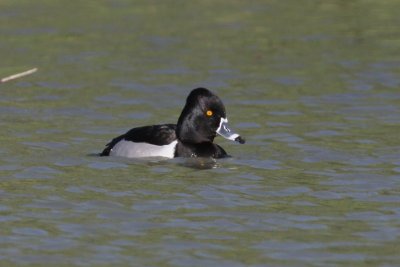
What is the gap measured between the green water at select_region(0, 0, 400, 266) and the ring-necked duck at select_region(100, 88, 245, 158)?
299 millimetres

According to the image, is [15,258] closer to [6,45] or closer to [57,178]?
[57,178]

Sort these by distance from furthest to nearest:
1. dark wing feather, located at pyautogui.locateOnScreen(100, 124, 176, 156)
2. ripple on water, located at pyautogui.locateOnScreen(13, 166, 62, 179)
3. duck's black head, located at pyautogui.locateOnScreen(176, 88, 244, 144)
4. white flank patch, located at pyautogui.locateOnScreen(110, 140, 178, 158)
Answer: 1. duck's black head, located at pyautogui.locateOnScreen(176, 88, 244, 144)
2. dark wing feather, located at pyautogui.locateOnScreen(100, 124, 176, 156)
3. white flank patch, located at pyautogui.locateOnScreen(110, 140, 178, 158)
4. ripple on water, located at pyautogui.locateOnScreen(13, 166, 62, 179)

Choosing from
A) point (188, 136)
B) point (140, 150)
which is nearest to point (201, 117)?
point (188, 136)

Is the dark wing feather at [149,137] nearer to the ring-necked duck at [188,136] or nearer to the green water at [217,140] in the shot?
the ring-necked duck at [188,136]

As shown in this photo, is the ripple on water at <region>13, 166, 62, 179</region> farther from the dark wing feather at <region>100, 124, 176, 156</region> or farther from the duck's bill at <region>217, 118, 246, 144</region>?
the duck's bill at <region>217, 118, 246, 144</region>

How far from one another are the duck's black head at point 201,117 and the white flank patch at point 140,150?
0.85 feet

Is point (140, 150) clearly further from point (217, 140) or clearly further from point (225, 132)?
point (217, 140)

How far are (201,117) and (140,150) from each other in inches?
32.8

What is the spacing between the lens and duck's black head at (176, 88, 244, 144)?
14.9 meters

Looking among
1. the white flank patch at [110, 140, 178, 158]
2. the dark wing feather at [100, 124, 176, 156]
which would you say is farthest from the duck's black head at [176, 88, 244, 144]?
the white flank patch at [110, 140, 178, 158]

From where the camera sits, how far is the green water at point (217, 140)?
10414mm

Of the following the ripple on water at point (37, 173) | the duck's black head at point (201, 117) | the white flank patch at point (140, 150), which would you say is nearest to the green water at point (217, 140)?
the ripple on water at point (37, 173)

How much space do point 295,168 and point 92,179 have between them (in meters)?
2.24

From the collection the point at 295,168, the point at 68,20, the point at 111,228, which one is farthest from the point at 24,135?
the point at 68,20
